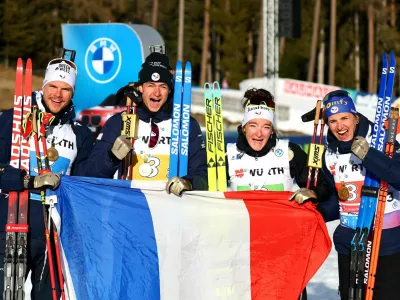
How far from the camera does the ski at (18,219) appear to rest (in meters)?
4.15

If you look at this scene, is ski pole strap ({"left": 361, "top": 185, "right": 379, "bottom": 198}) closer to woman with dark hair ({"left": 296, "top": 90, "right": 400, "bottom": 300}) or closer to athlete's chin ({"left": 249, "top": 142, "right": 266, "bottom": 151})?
woman with dark hair ({"left": 296, "top": 90, "right": 400, "bottom": 300})

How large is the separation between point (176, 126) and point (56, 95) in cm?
83

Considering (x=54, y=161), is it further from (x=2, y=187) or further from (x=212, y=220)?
(x=212, y=220)

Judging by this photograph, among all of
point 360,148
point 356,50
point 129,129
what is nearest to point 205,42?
point 356,50

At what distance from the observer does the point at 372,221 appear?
4312 mm

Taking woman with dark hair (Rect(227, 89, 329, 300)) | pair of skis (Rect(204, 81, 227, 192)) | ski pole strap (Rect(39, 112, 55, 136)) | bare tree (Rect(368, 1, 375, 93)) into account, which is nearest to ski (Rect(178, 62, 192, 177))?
pair of skis (Rect(204, 81, 227, 192))

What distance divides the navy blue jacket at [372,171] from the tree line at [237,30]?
123 feet

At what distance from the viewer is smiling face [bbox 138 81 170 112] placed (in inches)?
187

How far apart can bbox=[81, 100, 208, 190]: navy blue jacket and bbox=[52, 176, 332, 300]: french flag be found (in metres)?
0.12

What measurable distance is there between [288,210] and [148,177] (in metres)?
0.97

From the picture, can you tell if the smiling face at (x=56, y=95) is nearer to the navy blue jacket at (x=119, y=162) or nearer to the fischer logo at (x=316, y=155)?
the navy blue jacket at (x=119, y=162)

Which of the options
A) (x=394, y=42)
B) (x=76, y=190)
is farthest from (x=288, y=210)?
(x=394, y=42)

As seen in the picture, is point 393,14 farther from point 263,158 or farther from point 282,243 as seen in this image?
point 282,243

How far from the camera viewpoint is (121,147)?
434 cm
